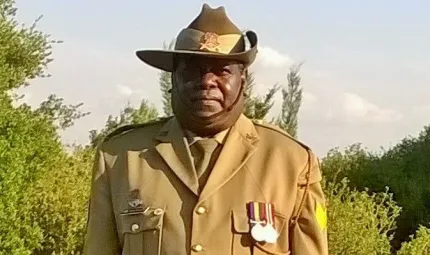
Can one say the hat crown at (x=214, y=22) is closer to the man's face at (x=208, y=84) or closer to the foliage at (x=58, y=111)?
the man's face at (x=208, y=84)

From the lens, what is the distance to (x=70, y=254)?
9344mm

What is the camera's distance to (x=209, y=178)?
3.09 meters

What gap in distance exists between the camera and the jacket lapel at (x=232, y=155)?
10.1ft

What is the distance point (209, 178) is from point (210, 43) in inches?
16.3

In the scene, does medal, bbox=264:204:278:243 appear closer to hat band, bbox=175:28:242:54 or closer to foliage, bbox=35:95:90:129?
hat band, bbox=175:28:242:54

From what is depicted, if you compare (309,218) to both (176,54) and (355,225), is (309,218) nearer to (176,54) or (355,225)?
(176,54)

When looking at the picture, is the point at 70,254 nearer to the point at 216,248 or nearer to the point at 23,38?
the point at 23,38

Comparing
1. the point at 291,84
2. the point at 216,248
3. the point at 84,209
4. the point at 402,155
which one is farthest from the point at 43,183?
the point at 216,248

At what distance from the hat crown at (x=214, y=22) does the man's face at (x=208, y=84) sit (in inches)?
4.9

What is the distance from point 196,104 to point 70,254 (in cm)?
658

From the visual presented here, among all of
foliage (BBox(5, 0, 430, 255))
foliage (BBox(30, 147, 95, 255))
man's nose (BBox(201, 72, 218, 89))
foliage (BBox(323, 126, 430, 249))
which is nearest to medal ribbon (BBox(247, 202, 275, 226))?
man's nose (BBox(201, 72, 218, 89))

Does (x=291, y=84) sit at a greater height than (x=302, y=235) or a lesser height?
greater

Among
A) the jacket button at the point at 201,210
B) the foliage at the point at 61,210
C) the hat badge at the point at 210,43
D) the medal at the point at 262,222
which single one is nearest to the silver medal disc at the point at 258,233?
the medal at the point at 262,222

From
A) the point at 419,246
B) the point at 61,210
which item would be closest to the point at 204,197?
the point at 419,246
